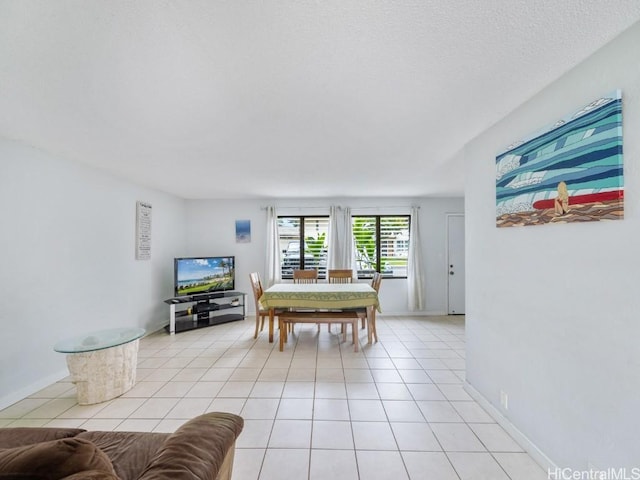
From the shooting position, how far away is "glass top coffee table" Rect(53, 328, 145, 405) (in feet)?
7.42

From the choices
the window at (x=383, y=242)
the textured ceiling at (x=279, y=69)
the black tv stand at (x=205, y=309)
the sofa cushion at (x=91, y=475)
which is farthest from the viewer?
the window at (x=383, y=242)

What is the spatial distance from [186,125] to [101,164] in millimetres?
1774

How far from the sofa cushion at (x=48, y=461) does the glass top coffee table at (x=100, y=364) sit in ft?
6.19

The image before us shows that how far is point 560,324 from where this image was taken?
4.82ft

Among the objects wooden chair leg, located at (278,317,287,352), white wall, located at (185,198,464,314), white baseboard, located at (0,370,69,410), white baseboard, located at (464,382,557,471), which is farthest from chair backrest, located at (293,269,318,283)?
white baseboard, located at (0,370,69,410)

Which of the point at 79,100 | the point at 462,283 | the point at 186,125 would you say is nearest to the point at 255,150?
the point at 186,125

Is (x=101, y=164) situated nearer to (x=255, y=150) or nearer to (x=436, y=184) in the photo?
(x=255, y=150)

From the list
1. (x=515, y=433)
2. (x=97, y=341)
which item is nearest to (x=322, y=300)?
(x=515, y=433)

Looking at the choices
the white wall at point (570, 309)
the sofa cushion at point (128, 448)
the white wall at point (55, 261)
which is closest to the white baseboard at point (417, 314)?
the white wall at point (570, 309)

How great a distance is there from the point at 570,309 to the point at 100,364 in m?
3.49

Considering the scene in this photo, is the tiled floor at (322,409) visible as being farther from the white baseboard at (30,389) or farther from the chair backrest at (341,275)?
the chair backrest at (341,275)

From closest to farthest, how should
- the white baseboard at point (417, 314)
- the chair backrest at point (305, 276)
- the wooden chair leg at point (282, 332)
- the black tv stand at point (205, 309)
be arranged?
the wooden chair leg at point (282, 332)
the black tv stand at point (205, 309)
the chair backrest at point (305, 276)
the white baseboard at point (417, 314)

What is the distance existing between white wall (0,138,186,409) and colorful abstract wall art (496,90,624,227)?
4134 mm

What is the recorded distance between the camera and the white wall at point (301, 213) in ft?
17.3
